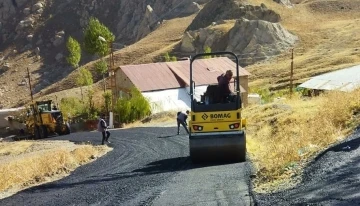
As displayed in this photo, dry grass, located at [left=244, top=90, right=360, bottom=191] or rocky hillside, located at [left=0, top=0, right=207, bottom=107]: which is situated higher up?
rocky hillside, located at [left=0, top=0, right=207, bottom=107]

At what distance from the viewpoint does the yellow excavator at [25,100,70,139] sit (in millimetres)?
34297

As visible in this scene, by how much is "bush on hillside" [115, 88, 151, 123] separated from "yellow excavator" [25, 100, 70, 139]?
21.6 feet

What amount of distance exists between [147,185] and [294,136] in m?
6.21

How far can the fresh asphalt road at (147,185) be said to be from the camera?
970 cm

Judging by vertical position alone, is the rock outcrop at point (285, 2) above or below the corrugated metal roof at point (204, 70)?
above

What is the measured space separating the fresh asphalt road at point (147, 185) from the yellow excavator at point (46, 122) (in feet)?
61.5

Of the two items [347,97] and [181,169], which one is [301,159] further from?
[347,97]

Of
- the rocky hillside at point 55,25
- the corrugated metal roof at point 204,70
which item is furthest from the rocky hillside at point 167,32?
the corrugated metal roof at point 204,70

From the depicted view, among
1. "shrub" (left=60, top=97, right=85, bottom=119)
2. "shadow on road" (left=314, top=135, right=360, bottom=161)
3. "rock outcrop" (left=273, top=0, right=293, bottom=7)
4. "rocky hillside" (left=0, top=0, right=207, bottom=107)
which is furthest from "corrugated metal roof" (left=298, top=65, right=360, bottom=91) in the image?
"rocky hillside" (left=0, top=0, right=207, bottom=107)

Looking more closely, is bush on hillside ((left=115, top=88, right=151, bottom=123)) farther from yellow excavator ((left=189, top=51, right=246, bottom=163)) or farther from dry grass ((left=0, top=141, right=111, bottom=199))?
yellow excavator ((left=189, top=51, right=246, bottom=163))

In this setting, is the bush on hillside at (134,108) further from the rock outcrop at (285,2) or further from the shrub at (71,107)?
the rock outcrop at (285,2)

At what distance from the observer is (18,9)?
338 feet

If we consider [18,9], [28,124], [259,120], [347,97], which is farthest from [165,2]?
[347,97]

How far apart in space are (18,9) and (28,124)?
73.7m
